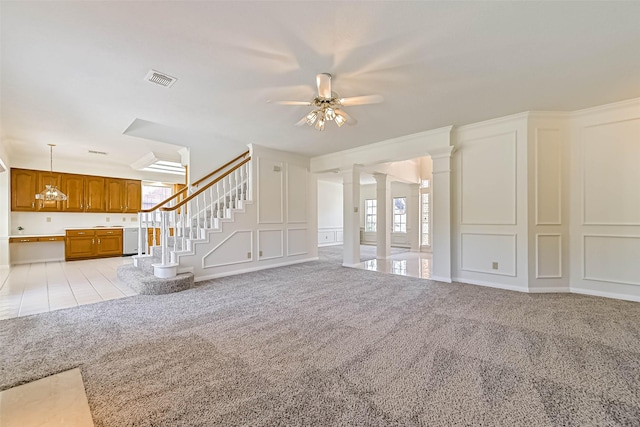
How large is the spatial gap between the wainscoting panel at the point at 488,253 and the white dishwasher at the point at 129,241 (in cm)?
836

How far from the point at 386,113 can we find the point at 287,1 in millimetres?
2356

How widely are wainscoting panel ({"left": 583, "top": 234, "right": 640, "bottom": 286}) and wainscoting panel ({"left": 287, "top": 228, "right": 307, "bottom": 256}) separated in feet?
16.5

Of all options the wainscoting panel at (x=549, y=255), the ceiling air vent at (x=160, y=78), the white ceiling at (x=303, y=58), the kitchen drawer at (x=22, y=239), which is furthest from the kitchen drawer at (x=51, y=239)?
the wainscoting panel at (x=549, y=255)

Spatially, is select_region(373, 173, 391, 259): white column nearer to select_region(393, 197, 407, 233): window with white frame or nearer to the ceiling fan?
select_region(393, 197, 407, 233): window with white frame

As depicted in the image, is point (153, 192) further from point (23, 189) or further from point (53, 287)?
point (53, 287)

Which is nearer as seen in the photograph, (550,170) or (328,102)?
(328,102)

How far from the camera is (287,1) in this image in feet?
6.19

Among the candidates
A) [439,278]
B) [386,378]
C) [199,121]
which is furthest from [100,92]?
[439,278]

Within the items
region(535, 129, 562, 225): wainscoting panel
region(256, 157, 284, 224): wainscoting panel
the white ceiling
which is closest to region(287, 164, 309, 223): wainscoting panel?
region(256, 157, 284, 224): wainscoting panel

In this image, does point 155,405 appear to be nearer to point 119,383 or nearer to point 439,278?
point 119,383

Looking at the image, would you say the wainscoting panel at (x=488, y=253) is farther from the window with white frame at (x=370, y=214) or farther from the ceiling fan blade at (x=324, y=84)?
the window with white frame at (x=370, y=214)

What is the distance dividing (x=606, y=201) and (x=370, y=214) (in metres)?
8.01

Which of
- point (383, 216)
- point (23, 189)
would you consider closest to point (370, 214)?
point (383, 216)

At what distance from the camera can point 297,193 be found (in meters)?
6.50
